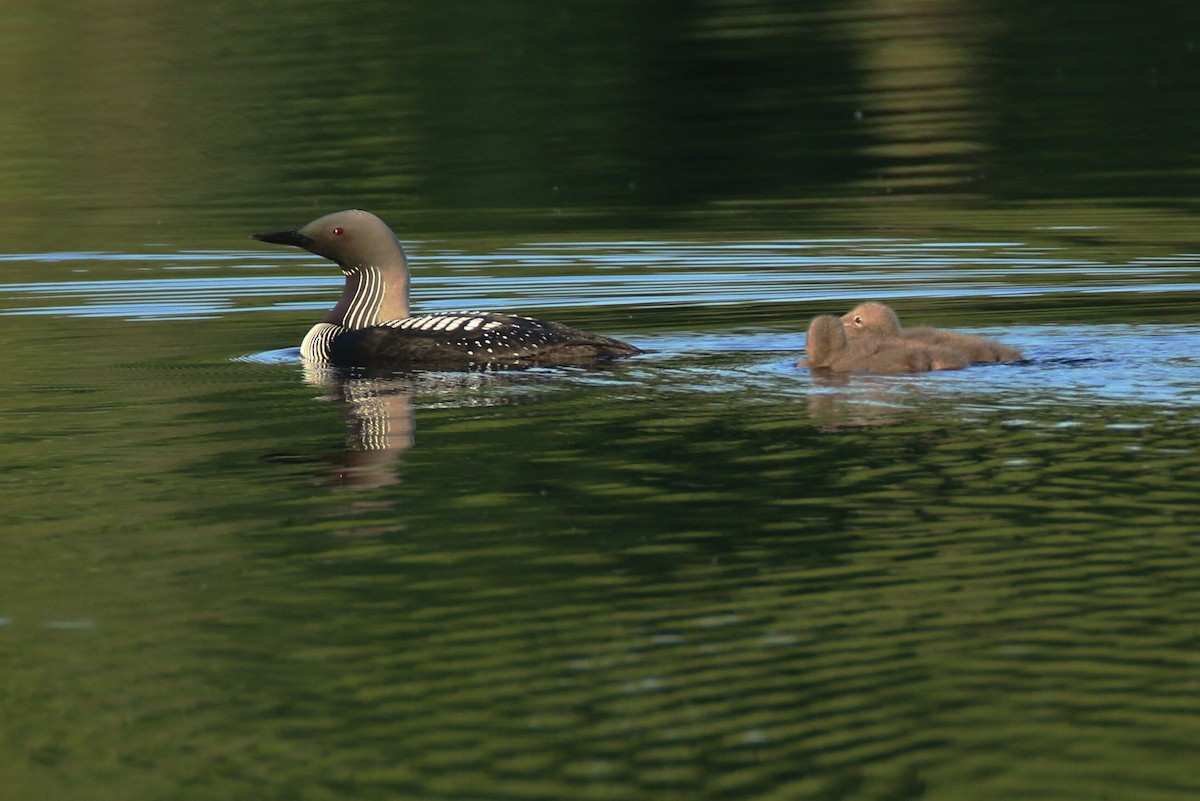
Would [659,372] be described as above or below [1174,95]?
below

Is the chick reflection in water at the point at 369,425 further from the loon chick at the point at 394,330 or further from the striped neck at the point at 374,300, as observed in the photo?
the striped neck at the point at 374,300

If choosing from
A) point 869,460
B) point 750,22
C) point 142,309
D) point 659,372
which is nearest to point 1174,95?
point 750,22

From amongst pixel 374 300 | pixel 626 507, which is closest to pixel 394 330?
pixel 374 300

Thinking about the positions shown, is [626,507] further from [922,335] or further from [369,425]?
[922,335]

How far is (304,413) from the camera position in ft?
34.8

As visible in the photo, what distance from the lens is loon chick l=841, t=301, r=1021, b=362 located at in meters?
10.8

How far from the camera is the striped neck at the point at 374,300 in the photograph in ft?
41.8

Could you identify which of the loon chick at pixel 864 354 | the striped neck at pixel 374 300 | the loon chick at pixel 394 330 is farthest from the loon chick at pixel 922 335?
the striped neck at pixel 374 300

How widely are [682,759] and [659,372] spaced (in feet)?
18.5

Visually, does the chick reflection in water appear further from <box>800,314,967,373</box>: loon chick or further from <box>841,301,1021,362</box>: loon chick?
<box>841,301,1021,362</box>: loon chick

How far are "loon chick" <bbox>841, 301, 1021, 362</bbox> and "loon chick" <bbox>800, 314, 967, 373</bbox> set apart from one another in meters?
0.07

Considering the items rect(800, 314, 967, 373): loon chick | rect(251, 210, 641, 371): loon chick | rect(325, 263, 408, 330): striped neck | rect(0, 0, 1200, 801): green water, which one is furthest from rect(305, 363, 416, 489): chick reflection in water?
rect(800, 314, 967, 373): loon chick

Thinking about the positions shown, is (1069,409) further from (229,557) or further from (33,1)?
(33,1)

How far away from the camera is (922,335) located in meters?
11.0
